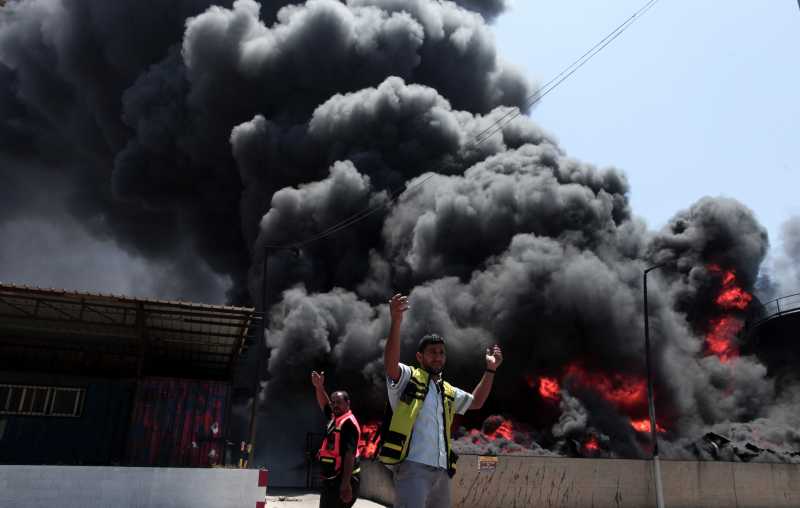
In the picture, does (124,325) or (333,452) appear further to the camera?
(124,325)

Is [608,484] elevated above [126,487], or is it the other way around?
[608,484]

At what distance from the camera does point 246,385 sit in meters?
43.5

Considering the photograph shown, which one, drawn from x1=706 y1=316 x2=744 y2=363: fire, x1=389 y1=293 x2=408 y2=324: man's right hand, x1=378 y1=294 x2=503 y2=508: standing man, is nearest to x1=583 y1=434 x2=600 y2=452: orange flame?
x1=706 y1=316 x2=744 y2=363: fire

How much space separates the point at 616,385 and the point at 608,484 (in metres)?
19.4

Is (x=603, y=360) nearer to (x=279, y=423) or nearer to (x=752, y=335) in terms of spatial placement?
(x=752, y=335)

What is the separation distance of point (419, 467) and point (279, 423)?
36122mm

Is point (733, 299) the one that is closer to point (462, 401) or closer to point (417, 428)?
point (462, 401)

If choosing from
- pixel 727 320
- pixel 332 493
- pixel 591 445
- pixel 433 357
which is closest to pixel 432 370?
pixel 433 357

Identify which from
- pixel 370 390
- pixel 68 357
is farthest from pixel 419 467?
pixel 370 390

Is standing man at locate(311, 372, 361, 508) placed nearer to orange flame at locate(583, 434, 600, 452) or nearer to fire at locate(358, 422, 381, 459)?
fire at locate(358, 422, 381, 459)

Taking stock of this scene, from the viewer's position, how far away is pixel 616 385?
121 feet

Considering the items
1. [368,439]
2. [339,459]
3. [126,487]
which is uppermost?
[368,439]

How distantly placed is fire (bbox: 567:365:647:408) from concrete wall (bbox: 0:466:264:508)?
1159 inches

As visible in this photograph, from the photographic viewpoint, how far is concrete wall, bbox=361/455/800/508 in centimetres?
1752
